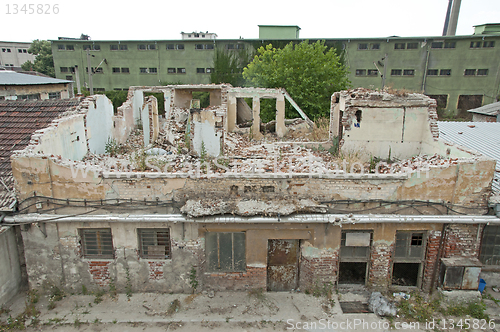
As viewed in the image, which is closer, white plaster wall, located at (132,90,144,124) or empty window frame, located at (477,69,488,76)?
white plaster wall, located at (132,90,144,124)

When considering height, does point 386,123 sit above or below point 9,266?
above

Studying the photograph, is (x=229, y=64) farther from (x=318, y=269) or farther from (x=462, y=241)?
(x=462, y=241)

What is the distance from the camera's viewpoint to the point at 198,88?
17625 millimetres

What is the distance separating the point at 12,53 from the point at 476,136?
5622cm

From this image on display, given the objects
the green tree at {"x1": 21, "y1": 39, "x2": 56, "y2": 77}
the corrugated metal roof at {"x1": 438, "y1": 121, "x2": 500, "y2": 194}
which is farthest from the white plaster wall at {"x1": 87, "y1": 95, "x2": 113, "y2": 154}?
the green tree at {"x1": 21, "y1": 39, "x2": 56, "y2": 77}

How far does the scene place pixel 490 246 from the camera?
782cm

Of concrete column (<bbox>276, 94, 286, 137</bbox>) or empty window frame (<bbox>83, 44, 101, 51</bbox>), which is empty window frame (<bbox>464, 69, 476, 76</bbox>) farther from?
empty window frame (<bbox>83, 44, 101, 51</bbox>)

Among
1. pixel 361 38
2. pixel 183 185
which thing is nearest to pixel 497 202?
pixel 183 185

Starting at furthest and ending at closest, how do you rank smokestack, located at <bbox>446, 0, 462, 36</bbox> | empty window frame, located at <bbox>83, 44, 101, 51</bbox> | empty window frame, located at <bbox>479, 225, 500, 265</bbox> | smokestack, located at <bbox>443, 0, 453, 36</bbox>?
smokestack, located at <bbox>443, 0, 453, 36</bbox> → smokestack, located at <bbox>446, 0, 462, 36</bbox> → empty window frame, located at <bbox>83, 44, 101, 51</bbox> → empty window frame, located at <bbox>479, 225, 500, 265</bbox>

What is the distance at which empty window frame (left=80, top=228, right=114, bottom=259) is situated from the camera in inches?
296

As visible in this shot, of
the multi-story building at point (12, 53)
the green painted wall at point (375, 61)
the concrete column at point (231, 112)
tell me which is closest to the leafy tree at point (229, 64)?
the green painted wall at point (375, 61)

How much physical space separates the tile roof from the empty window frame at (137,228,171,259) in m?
2.90

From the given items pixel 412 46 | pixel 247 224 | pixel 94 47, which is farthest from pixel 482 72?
pixel 94 47

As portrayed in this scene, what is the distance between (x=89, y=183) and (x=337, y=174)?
546 cm
